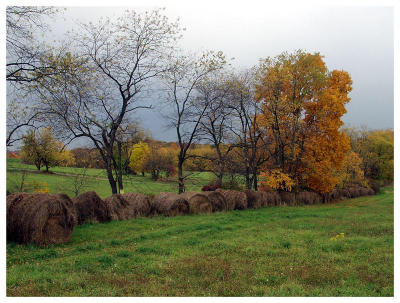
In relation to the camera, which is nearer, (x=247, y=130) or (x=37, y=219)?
(x=37, y=219)

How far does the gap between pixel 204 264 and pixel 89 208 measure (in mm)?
7755

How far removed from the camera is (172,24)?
2091 cm

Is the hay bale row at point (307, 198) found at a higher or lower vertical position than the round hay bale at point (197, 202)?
lower

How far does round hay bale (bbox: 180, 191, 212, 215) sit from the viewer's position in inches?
678

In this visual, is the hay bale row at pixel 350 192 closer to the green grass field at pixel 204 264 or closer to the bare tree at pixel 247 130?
the bare tree at pixel 247 130

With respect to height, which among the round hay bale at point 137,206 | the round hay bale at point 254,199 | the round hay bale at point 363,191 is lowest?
the round hay bale at point 363,191

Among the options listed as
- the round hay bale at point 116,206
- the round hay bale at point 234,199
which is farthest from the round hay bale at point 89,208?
the round hay bale at point 234,199

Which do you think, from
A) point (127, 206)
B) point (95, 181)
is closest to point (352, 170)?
point (95, 181)

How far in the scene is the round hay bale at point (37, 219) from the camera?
9.48 m

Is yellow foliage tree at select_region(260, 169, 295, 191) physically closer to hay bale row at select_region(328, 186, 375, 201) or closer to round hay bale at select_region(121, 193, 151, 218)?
hay bale row at select_region(328, 186, 375, 201)

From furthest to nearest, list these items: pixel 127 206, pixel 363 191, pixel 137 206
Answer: pixel 363 191
pixel 137 206
pixel 127 206

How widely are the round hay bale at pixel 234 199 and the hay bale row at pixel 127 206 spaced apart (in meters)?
5.24

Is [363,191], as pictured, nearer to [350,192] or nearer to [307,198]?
[350,192]

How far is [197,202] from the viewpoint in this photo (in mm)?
17531
